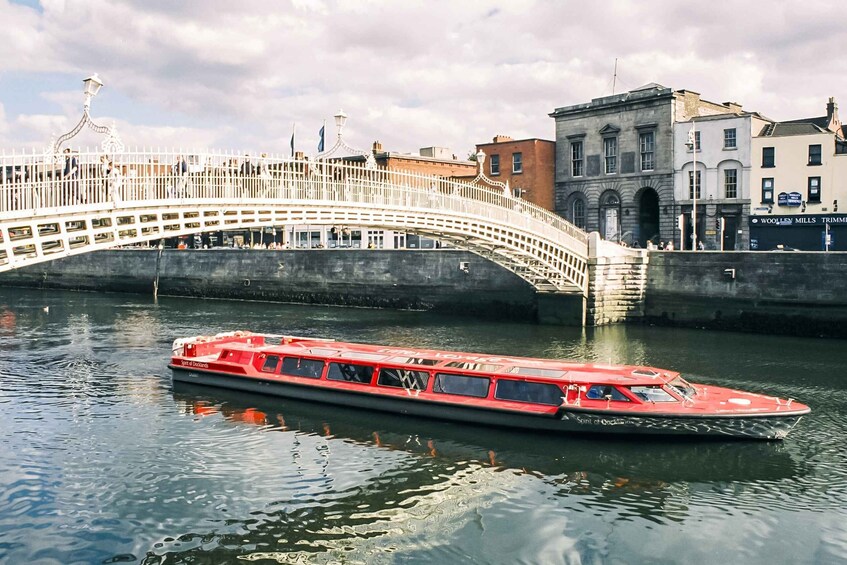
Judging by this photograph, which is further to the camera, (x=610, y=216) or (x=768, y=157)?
(x=610, y=216)

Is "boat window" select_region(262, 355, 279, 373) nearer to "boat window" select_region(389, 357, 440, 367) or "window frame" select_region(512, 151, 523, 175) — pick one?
"boat window" select_region(389, 357, 440, 367)

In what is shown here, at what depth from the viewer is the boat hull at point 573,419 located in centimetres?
1716

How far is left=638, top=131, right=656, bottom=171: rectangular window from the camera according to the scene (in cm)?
4853

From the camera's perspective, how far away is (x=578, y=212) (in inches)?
2074

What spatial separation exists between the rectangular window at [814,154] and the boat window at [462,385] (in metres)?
32.4

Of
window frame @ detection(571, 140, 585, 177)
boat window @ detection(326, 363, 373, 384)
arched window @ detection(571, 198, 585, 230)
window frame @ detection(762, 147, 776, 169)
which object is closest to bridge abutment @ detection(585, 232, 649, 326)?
window frame @ detection(762, 147, 776, 169)

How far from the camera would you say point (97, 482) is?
14734mm

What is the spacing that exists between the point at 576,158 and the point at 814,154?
14120mm

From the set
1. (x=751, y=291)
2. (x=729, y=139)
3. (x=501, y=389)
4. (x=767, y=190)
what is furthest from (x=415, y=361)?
(x=729, y=139)

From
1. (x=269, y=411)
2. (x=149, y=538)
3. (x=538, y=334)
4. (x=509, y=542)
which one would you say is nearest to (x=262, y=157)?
(x=269, y=411)

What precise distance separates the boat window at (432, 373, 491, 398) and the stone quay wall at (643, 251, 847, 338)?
18.4 metres

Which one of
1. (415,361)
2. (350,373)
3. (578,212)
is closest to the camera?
(415,361)

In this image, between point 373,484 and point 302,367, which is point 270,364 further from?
point 373,484

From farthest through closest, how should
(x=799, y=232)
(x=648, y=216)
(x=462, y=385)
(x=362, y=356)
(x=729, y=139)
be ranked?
(x=648, y=216) < (x=729, y=139) < (x=799, y=232) < (x=362, y=356) < (x=462, y=385)
